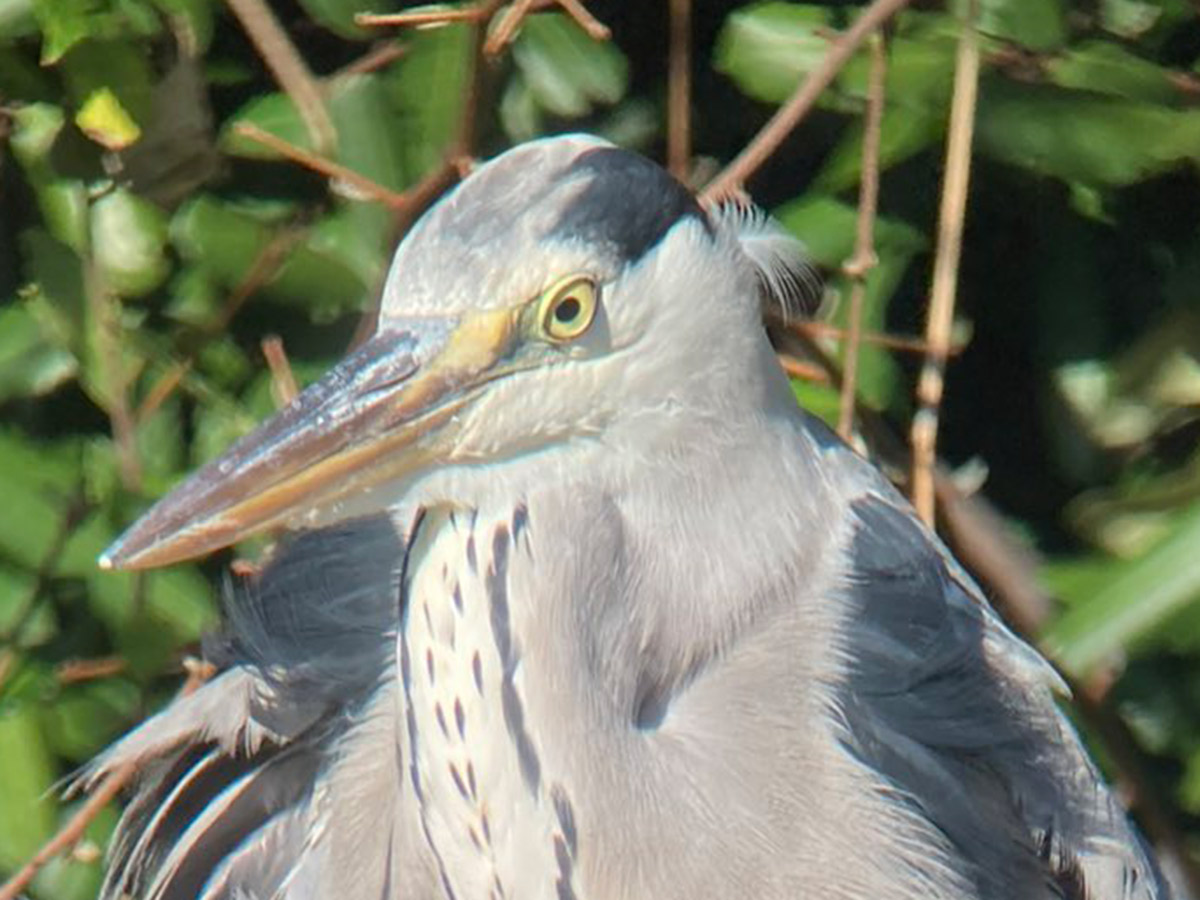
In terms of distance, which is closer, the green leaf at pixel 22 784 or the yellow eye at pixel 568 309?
the yellow eye at pixel 568 309

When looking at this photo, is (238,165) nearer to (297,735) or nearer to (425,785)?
(297,735)

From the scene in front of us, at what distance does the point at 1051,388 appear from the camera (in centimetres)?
244

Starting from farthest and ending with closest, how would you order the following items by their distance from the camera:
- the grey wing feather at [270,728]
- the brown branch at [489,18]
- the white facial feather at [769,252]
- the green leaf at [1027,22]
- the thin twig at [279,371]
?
the thin twig at [279,371] → the green leaf at [1027,22] → the brown branch at [489,18] → the grey wing feather at [270,728] → the white facial feather at [769,252]

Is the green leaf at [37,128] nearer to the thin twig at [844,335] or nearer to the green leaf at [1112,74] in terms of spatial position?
the thin twig at [844,335]

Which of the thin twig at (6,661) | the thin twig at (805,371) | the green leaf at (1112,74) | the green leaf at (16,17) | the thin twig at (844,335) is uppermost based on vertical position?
the green leaf at (16,17)

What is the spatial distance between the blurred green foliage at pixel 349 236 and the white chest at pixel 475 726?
0.54 metres

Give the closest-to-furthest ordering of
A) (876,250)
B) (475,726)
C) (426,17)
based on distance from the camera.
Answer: (475,726) < (426,17) < (876,250)

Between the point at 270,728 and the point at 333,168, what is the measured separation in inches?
19.7

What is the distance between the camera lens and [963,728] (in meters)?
1.86

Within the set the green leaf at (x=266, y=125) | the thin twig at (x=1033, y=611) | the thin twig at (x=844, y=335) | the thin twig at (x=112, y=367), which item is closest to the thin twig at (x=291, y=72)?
the green leaf at (x=266, y=125)

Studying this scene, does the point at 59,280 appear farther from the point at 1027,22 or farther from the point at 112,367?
the point at 1027,22

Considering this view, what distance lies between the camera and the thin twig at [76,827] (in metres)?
2.21

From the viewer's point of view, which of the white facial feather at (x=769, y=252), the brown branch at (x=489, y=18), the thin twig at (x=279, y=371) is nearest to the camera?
the white facial feather at (x=769, y=252)

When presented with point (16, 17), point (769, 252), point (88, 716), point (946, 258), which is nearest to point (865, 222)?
point (946, 258)
